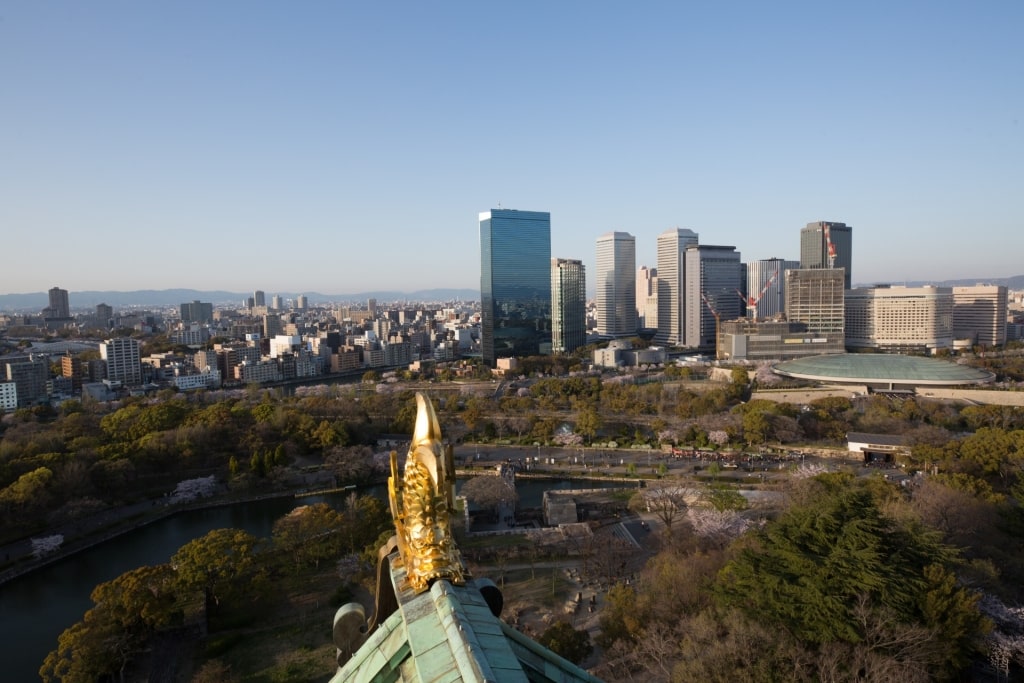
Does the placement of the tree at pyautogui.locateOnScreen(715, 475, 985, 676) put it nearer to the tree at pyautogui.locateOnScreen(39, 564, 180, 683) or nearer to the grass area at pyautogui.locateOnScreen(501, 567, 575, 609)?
the grass area at pyautogui.locateOnScreen(501, 567, 575, 609)

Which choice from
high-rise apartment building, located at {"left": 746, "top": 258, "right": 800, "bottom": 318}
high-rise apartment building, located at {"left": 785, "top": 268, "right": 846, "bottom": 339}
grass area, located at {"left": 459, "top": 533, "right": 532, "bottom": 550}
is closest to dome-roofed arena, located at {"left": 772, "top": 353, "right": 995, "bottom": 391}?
high-rise apartment building, located at {"left": 785, "top": 268, "right": 846, "bottom": 339}

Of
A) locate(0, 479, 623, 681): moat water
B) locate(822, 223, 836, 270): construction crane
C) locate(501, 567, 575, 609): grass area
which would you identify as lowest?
locate(0, 479, 623, 681): moat water

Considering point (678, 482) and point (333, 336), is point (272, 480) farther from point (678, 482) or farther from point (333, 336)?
point (333, 336)

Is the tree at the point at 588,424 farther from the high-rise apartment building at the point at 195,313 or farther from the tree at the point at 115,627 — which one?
the high-rise apartment building at the point at 195,313

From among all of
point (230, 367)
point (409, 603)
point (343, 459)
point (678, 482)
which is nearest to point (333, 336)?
point (230, 367)

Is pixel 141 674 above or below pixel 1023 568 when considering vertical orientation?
below

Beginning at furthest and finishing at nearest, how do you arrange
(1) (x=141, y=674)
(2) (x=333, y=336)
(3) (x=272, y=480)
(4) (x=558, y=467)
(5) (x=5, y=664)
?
(2) (x=333, y=336) → (4) (x=558, y=467) → (3) (x=272, y=480) → (5) (x=5, y=664) → (1) (x=141, y=674)

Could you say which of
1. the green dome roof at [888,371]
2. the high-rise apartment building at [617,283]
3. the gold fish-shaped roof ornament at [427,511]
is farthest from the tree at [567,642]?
the high-rise apartment building at [617,283]
